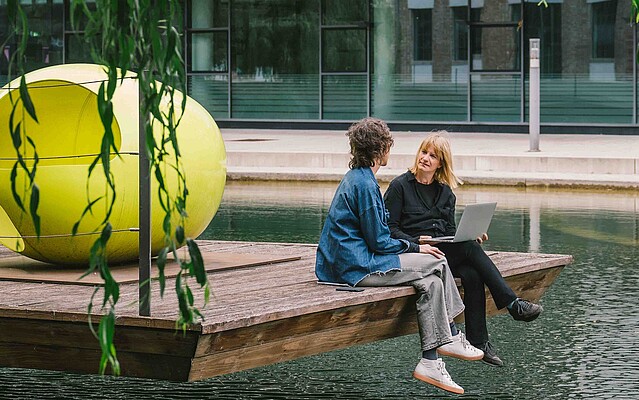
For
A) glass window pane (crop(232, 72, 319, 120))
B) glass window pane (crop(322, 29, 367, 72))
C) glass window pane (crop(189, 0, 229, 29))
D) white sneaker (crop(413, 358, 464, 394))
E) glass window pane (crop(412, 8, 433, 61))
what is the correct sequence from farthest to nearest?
glass window pane (crop(189, 0, 229, 29))
glass window pane (crop(232, 72, 319, 120))
glass window pane (crop(322, 29, 367, 72))
glass window pane (crop(412, 8, 433, 61))
white sneaker (crop(413, 358, 464, 394))

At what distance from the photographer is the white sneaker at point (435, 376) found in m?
7.37

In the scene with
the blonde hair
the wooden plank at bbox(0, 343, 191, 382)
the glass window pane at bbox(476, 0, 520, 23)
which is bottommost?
the wooden plank at bbox(0, 343, 191, 382)

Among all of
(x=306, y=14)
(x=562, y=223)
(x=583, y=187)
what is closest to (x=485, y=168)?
(x=583, y=187)

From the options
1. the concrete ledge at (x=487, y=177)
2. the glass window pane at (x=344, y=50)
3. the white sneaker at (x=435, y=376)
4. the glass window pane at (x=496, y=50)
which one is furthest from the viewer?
the glass window pane at (x=344, y=50)

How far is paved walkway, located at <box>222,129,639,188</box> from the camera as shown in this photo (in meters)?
20.3

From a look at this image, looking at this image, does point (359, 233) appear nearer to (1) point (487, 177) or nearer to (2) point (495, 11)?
(1) point (487, 177)

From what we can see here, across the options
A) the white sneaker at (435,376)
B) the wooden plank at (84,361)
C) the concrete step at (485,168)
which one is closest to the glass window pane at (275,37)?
the concrete step at (485,168)

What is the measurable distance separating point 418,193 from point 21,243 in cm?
255

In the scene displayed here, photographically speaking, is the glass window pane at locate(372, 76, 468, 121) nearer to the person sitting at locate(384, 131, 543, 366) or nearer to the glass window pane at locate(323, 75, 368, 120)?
the glass window pane at locate(323, 75, 368, 120)

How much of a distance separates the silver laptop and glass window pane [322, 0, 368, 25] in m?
22.9

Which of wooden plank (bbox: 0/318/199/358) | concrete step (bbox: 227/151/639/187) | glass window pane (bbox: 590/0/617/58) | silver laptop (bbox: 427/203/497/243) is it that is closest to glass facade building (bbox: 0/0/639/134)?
glass window pane (bbox: 590/0/617/58)

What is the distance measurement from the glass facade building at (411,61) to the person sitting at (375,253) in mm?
21308

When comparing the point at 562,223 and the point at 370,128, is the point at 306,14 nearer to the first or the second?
the point at 562,223

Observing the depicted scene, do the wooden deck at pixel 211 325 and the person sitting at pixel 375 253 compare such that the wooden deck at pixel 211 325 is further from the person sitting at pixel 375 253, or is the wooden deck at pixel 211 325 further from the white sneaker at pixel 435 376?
the white sneaker at pixel 435 376
